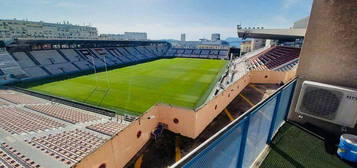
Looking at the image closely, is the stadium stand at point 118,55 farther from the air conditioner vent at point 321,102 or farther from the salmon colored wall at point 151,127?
the air conditioner vent at point 321,102

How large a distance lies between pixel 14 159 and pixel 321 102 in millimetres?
12186

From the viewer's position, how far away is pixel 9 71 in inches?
958

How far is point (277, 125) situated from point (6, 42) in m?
39.8

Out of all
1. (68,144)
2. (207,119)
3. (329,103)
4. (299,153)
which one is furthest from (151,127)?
(329,103)

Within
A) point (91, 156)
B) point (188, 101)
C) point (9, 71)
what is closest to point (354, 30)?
point (91, 156)

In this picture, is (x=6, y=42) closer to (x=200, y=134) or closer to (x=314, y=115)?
(x=200, y=134)

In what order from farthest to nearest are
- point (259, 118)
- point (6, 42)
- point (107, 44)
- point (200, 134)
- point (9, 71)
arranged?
1. point (107, 44)
2. point (6, 42)
3. point (9, 71)
4. point (200, 134)
5. point (259, 118)

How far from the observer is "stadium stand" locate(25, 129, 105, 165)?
24.7 ft

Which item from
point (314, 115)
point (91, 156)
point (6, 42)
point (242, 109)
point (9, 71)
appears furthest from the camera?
point (6, 42)

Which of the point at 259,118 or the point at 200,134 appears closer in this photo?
the point at 259,118

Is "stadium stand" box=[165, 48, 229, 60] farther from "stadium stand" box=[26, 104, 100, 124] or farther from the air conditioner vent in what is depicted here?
the air conditioner vent

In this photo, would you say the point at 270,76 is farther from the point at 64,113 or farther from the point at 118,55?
the point at 118,55

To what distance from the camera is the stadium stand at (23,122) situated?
999cm

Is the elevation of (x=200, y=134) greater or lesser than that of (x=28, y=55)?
lesser
